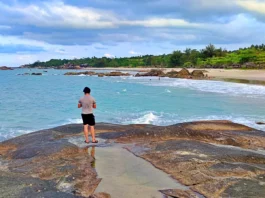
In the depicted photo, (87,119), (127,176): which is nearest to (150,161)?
(127,176)

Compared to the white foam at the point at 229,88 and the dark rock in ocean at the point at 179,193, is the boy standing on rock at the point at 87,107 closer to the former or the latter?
the dark rock in ocean at the point at 179,193

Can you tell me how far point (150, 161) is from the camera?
32.1 ft

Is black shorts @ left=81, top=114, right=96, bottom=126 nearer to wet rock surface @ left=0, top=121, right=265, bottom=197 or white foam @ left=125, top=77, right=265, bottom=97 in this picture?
wet rock surface @ left=0, top=121, right=265, bottom=197

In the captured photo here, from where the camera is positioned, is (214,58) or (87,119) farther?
(214,58)

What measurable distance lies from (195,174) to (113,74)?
99.2 meters

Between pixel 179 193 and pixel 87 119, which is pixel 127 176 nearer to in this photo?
pixel 179 193

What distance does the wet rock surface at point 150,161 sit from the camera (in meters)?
7.45

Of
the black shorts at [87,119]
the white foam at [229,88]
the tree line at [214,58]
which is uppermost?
the tree line at [214,58]

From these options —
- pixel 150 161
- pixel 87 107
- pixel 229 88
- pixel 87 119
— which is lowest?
pixel 229 88

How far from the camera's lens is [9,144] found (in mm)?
12391

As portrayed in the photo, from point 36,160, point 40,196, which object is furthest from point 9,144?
point 40,196

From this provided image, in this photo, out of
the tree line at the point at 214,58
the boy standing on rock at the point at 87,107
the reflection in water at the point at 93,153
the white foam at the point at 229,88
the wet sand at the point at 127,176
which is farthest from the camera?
the tree line at the point at 214,58

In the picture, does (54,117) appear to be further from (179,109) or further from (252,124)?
(252,124)

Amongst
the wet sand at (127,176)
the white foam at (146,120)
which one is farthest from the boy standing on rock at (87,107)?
the white foam at (146,120)
